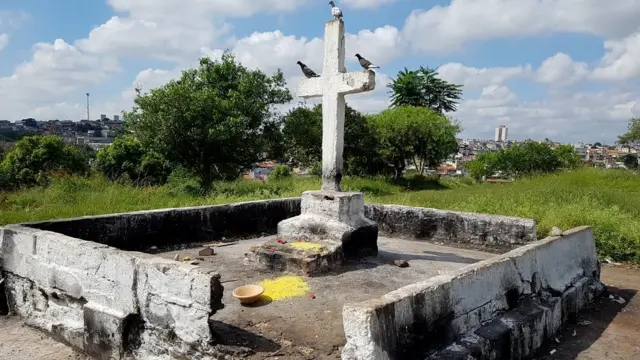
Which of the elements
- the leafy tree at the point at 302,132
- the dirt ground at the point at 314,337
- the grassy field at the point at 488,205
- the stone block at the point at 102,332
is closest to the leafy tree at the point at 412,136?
the leafy tree at the point at 302,132

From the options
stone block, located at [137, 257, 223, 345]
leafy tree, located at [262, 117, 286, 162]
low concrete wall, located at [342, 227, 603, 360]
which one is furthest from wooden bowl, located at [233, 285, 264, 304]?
leafy tree, located at [262, 117, 286, 162]

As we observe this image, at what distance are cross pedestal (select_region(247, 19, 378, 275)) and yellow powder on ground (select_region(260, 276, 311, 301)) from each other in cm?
30

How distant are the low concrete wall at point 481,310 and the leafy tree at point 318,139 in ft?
48.6

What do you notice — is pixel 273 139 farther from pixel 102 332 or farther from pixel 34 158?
pixel 34 158

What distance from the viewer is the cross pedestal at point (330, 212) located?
519cm

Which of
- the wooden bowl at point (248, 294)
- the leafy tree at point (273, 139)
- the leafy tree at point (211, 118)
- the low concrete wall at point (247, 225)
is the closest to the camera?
the wooden bowl at point (248, 294)

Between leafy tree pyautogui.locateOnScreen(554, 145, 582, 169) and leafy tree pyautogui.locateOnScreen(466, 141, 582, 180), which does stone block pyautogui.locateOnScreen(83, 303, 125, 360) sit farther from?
leafy tree pyautogui.locateOnScreen(554, 145, 582, 169)

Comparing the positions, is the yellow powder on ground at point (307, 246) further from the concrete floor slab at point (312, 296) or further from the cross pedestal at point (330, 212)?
the concrete floor slab at point (312, 296)

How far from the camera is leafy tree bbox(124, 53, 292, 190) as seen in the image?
15.3 m

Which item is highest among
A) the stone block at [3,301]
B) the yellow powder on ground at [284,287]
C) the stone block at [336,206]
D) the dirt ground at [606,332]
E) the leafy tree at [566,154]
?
the leafy tree at [566,154]

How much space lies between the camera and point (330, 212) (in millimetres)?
5645

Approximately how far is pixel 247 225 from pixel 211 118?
360 inches

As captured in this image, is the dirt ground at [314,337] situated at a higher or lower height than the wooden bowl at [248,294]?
lower

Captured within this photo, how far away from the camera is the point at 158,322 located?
3.54 meters
